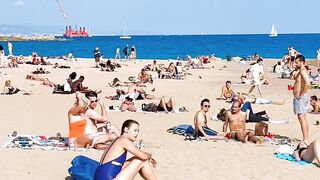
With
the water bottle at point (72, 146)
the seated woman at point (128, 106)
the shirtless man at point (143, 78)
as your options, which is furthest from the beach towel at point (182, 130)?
the shirtless man at point (143, 78)

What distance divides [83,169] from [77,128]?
2.36m

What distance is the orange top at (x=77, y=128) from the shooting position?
377 inches

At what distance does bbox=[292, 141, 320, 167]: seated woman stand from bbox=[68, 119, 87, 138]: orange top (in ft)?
11.9

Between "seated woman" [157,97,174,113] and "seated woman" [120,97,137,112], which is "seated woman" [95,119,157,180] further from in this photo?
"seated woman" [120,97,137,112]

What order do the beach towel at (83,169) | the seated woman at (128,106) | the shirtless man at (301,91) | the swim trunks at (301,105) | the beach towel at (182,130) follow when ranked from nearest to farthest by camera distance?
the beach towel at (83,169) < the shirtless man at (301,91) < the swim trunks at (301,105) < the beach towel at (182,130) < the seated woman at (128,106)

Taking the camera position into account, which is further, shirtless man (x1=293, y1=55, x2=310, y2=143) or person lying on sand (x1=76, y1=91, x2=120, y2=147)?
shirtless man (x1=293, y1=55, x2=310, y2=143)

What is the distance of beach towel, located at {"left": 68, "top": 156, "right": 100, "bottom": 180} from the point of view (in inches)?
281

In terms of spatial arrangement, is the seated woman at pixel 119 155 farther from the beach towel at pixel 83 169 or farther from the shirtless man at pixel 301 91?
the shirtless man at pixel 301 91

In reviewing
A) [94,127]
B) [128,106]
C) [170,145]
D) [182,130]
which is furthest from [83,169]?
[128,106]

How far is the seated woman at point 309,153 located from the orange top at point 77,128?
3.62 metres

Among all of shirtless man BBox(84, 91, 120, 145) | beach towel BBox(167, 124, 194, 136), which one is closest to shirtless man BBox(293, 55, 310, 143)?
beach towel BBox(167, 124, 194, 136)

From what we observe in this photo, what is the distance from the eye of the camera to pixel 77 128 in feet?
31.6

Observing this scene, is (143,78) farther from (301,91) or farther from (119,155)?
(119,155)

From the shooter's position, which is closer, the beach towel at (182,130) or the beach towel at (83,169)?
the beach towel at (83,169)
